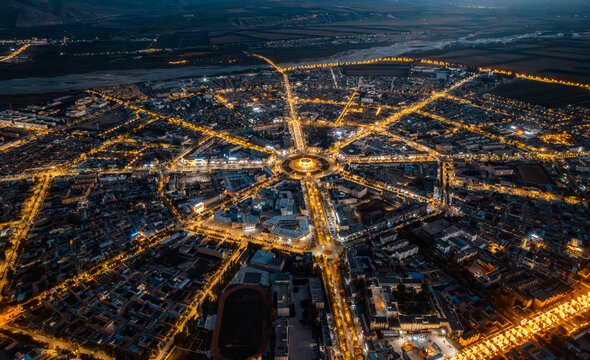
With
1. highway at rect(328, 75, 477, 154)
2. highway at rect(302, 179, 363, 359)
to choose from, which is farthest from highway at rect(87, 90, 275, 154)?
highway at rect(302, 179, 363, 359)

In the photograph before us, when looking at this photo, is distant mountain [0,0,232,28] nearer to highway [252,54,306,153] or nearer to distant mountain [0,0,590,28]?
distant mountain [0,0,590,28]

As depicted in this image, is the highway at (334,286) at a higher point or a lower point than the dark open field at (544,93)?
lower

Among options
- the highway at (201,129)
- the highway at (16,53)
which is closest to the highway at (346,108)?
the highway at (201,129)

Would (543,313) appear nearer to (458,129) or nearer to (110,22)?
(458,129)

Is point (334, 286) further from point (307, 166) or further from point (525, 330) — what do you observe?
point (307, 166)

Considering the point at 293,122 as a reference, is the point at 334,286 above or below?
below

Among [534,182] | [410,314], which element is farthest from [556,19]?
[410,314]

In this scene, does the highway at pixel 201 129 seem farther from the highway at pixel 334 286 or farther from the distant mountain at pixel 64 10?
the distant mountain at pixel 64 10

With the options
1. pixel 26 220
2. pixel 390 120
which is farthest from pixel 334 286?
pixel 390 120

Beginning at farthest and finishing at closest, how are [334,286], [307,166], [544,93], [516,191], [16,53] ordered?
1. [16,53]
2. [544,93]
3. [307,166]
4. [516,191]
5. [334,286]
